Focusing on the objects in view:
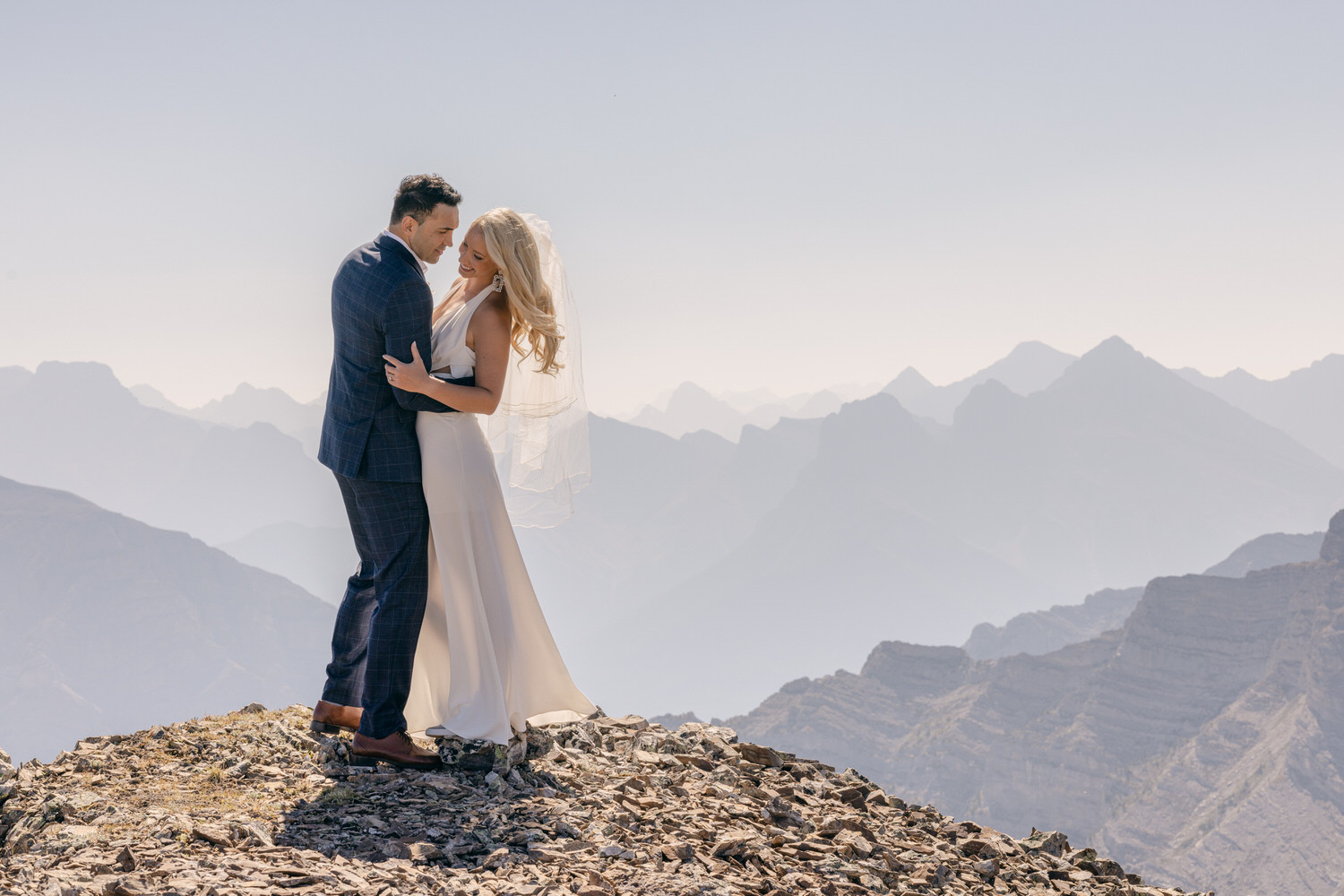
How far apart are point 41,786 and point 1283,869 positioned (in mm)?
126021

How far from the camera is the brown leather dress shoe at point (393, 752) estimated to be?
6012mm

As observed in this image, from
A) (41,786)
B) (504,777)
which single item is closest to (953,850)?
(504,777)

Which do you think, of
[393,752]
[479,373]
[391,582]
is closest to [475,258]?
[479,373]

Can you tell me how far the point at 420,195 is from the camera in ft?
18.6

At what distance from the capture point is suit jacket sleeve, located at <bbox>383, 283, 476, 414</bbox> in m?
A: 5.55

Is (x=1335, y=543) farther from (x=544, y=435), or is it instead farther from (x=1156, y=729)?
(x=544, y=435)

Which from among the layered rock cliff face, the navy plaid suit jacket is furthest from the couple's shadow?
the layered rock cliff face

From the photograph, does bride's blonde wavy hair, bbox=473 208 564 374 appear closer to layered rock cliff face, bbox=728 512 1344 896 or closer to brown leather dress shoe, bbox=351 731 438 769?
→ brown leather dress shoe, bbox=351 731 438 769

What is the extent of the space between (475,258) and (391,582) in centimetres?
225

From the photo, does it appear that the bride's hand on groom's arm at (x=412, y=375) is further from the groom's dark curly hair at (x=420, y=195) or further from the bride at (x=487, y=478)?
the groom's dark curly hair at (x=420, y=195)

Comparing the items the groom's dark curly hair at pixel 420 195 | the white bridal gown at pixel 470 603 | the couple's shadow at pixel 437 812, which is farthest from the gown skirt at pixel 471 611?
the groom's dark curly hair at pixel 420 195

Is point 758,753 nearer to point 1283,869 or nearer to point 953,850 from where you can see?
→ point 953,850

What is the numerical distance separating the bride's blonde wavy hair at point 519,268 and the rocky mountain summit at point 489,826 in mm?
3050

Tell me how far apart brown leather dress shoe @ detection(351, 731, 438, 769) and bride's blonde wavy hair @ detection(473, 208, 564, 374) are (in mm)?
2899
